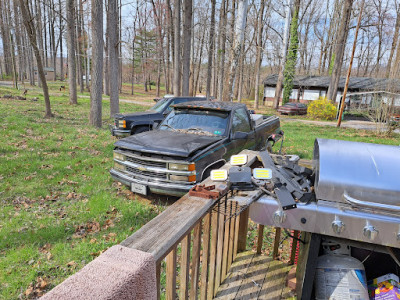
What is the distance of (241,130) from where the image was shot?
5.63 m

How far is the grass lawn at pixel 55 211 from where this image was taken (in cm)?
310

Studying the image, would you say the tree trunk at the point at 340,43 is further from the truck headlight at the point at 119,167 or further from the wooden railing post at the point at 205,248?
the wooden railing post at the point at 205,248

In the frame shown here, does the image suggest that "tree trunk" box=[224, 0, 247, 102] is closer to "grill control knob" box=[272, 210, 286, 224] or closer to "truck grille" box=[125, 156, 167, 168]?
"truck grille" box=[125, 156, 167, 168]

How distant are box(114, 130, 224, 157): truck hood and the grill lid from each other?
8.26ft

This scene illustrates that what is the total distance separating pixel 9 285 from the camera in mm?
2799

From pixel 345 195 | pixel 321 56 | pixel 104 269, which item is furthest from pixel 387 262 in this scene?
pixel 321 56

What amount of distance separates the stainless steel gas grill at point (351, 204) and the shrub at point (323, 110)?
78.3ft

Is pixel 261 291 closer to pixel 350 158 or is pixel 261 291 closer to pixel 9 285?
pixel 350 158

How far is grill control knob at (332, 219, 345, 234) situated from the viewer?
5.62 feet

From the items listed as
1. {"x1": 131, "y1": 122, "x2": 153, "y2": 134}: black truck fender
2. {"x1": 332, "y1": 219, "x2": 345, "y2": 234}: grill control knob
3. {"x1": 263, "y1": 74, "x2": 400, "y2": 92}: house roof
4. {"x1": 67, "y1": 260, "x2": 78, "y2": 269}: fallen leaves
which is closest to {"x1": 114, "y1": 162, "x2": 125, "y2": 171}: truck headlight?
{"x1": 67, "y1": 260, "x2": 78, "y2": 269}: fallen leaves

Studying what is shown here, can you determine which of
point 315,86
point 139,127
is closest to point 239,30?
point 139,127

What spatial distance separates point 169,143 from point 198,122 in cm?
114

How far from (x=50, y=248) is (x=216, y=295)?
2342 mm

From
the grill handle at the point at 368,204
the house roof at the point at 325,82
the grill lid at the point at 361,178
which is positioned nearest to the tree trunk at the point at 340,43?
the house roof at the point at 325,82
